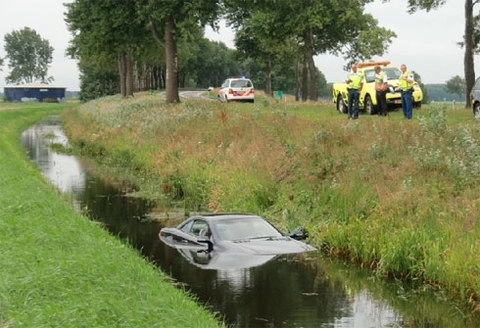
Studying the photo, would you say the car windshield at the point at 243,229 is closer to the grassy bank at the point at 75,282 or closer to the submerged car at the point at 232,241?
the submerged car at the point at 232,241

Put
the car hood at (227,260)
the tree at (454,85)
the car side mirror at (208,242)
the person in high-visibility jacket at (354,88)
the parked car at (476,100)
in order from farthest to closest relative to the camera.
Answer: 1. the tree at (454,85)
2. the person in high-visibility jacket at (354,88)
3. the parked car at (476,100)
4. the car side mirror at (208,242)
5. the car hood at (227,260)

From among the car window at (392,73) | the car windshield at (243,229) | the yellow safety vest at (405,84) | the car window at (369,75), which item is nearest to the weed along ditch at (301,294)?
the car windshield at (243,229)

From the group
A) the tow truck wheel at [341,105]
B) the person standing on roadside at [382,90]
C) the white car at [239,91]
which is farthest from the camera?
the white car at [239,91]

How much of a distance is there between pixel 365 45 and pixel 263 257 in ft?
152

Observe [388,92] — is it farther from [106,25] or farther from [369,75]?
[106,25]

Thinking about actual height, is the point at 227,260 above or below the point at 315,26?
below

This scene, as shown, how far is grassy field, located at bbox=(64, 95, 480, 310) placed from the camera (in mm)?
14203

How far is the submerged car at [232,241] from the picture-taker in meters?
14.1

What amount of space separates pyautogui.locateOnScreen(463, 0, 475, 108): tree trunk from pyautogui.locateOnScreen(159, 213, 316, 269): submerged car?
2097 cm

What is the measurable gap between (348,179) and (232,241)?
17.3 ft

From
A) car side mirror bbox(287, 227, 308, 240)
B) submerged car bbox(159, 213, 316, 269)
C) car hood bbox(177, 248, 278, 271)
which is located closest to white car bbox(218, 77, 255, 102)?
submerged car bbox(159, 213, 316, 269)

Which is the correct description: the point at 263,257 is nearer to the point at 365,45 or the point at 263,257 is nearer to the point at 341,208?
the point at 341,208

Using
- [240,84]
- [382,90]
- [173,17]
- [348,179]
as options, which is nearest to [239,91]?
[240,84]

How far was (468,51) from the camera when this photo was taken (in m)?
34.2
